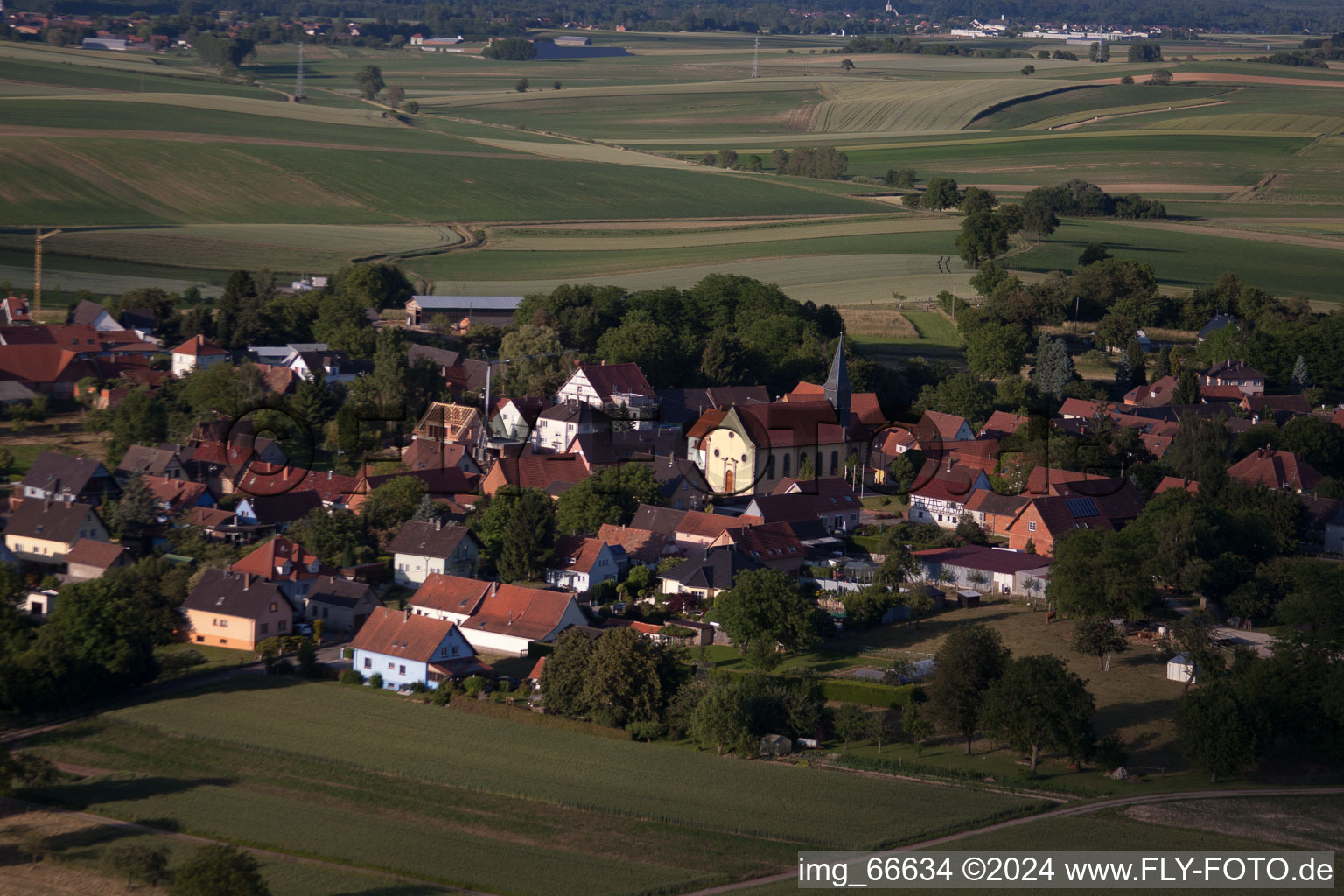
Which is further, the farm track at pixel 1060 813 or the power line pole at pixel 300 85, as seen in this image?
the power line pole at pixel 300 85

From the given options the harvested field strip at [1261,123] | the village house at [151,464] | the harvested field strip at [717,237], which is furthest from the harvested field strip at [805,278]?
the harvested field strip at [1261,123]

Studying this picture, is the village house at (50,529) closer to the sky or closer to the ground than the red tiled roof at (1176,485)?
closer to the ground

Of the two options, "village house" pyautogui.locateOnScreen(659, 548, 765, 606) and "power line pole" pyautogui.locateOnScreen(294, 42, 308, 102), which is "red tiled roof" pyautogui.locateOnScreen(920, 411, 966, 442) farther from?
"power line pole" pyautogui.locateOnScreen(294, 42, 308, 102)

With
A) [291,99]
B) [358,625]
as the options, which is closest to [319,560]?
[358,625]

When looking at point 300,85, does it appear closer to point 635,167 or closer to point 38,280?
point 635,167

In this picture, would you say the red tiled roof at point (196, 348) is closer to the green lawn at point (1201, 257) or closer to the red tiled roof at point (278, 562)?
the red tiled roof at point (278, 562)

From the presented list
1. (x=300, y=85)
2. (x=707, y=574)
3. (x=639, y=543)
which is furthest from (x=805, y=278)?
(x=300, y=85)

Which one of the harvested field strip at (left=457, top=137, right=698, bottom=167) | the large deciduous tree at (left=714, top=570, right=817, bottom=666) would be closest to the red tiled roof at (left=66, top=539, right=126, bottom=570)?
the large deciduous tree at (left=714, top=570, right=817, bottom=666)
